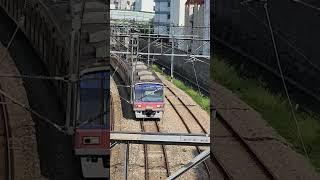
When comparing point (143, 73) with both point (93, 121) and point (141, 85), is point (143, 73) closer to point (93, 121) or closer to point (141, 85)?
point (141, 85)

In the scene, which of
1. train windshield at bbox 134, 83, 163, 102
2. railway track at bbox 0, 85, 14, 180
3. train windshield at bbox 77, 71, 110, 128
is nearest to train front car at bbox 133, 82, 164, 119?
train windshield at bbox 134, 83, 163, 102

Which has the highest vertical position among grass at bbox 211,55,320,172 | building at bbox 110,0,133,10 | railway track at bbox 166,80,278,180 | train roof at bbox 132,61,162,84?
building at bbox 110,0,133,10

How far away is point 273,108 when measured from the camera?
4.46 ft

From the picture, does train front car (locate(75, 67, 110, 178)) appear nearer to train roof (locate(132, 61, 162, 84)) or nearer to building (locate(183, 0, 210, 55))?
train roof (locate(132, 61, 162, 84))

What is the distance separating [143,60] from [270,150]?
0.53 m

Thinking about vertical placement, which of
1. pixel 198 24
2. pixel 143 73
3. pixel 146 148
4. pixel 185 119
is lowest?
pixel 146 148

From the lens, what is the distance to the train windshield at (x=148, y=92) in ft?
4.62

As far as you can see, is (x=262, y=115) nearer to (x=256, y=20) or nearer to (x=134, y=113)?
(x=256, y=20)

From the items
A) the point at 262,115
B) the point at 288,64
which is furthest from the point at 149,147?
the point at 288,64

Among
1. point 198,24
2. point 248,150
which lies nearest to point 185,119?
point 248,150

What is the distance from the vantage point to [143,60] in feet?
4.83

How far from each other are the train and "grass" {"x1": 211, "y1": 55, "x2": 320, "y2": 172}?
0.20 meters

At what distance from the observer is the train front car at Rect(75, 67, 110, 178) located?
48.2 inches

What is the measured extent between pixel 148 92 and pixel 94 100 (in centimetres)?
23
